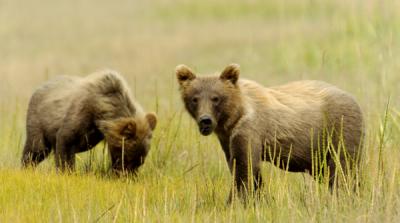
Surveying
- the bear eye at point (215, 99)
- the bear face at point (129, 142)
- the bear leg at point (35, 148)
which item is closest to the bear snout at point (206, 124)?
the bear eye at point (215, 99)

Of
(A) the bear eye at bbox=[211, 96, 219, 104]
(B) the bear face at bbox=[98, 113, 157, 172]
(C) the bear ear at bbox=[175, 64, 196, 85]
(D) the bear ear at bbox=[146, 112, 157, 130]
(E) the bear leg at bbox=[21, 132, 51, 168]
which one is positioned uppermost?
(C) the bear ear at bbox=[175, 64, 196, 85]

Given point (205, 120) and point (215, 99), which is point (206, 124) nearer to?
point (205, 120)

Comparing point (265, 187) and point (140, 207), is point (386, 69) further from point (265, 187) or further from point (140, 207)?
point (140, 207)

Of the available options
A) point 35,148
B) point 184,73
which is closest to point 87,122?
point 35,148

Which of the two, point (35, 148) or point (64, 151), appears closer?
point (64, 151)

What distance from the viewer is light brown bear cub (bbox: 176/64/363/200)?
759 cm

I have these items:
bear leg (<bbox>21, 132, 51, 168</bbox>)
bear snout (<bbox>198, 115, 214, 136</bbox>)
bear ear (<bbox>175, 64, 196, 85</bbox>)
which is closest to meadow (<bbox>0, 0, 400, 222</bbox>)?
bear leg (<bbox>21, 132, 51, 168</bbox>)

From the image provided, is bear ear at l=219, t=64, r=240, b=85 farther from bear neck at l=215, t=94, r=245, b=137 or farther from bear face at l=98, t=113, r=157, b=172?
bear face at l=98, t=113, r=157, b=172

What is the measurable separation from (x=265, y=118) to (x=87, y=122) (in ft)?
7.96

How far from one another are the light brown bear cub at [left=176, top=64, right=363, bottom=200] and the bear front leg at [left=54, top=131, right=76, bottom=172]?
195 centimetres

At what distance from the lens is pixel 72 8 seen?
96.4ft

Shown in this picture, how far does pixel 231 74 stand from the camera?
780cm

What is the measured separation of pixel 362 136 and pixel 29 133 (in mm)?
4140

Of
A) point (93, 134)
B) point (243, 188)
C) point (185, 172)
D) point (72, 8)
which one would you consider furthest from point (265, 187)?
point (72, 8)
